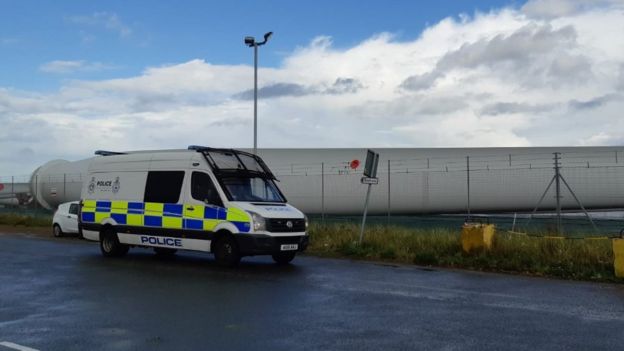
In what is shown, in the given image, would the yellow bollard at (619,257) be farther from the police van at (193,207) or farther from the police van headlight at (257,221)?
the police van headlight at (257,221)

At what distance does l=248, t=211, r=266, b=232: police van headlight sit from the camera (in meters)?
12.7

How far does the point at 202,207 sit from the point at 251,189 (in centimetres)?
120

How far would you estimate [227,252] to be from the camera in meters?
13.1

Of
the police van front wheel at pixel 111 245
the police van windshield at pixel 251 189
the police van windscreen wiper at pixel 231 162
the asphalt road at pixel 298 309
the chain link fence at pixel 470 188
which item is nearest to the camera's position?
the asphalt road at pixel 298 309

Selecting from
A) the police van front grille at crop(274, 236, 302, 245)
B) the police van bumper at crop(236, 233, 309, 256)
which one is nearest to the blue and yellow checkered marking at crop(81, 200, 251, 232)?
the police van bumper at crop(236, 233, 309, 256)

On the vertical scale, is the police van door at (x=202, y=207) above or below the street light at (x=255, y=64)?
below

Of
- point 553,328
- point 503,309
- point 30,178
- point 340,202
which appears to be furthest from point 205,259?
point 30,178

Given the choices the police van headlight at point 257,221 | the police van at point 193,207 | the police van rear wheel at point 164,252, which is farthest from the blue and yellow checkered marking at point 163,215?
the police van rear wheel at point 164,252

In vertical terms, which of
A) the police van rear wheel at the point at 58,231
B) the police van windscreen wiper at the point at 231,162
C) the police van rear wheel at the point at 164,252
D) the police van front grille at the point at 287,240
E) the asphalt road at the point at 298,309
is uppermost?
the police van windscreen wiper at the point at 231,162

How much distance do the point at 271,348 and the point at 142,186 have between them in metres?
9.41

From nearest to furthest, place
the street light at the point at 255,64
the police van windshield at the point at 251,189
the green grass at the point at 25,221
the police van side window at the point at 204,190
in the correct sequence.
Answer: the police van side window at the point at 204,190 → the police van windshield at the point at 251,189 → the street light at the point at 255,64 → the green grass at the point at 25,221

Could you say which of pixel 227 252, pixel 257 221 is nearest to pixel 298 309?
pixel 257 221

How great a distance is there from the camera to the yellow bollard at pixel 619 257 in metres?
11.4

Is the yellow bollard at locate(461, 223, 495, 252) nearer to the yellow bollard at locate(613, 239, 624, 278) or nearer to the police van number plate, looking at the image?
the yellow bollard at locate(613, 239, 624, 278)
